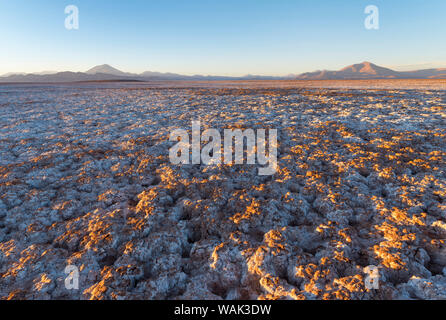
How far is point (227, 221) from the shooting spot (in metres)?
4.27

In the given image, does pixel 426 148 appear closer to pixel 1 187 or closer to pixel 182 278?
pixel 182 278

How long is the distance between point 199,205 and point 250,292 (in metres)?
2.13

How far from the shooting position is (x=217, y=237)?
3977 mm

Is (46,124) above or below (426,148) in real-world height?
above

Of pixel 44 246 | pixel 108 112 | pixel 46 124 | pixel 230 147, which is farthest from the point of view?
pixel 108 112

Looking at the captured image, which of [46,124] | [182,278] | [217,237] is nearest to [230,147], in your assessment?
[217,237]

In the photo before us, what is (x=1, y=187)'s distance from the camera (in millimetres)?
5434

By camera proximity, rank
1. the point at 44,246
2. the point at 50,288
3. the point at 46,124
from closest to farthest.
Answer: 1. the point at 50,288
2. the point at 44,246
3. the point at 46,124

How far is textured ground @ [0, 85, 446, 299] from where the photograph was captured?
308 centimetres

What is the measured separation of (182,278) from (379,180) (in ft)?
17.3

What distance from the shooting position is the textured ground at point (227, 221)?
121 inches
